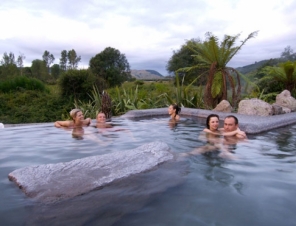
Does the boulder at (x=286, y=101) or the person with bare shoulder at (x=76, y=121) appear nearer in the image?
the person with bare shoulder at (x=76, y=121)

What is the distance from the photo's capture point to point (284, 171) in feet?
9.98

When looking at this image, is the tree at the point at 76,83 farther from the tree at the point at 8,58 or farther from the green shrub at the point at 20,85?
the tree at the point at 8,58

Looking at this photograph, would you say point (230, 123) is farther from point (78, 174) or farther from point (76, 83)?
point (76, 83)

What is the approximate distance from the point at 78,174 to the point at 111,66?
2816 cm

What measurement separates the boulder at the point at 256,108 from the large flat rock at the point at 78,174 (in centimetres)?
500

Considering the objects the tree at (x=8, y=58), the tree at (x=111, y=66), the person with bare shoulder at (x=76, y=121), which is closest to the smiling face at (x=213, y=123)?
the person with bare shoulder at (x=76, y=121)

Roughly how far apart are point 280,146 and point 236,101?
5.12 metres

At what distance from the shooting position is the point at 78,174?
2576 mm

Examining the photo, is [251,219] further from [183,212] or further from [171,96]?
[171,96]

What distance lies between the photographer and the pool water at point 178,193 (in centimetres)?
196

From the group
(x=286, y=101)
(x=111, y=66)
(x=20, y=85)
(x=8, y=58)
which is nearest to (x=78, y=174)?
(x=286, y=101)

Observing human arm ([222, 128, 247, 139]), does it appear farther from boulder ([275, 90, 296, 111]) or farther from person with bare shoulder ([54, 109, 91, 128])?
boulder ([275, 90, 296, 111])

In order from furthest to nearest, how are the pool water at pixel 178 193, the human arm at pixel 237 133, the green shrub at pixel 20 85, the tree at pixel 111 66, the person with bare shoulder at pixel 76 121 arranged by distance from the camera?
the tree at pixel 111 66, the green shrub at pixel 20 85, the person with bare shoulder at pixel 76 121, the human arm at pixel 237 133, the pool water at pixel 178 193

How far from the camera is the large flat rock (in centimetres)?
227
